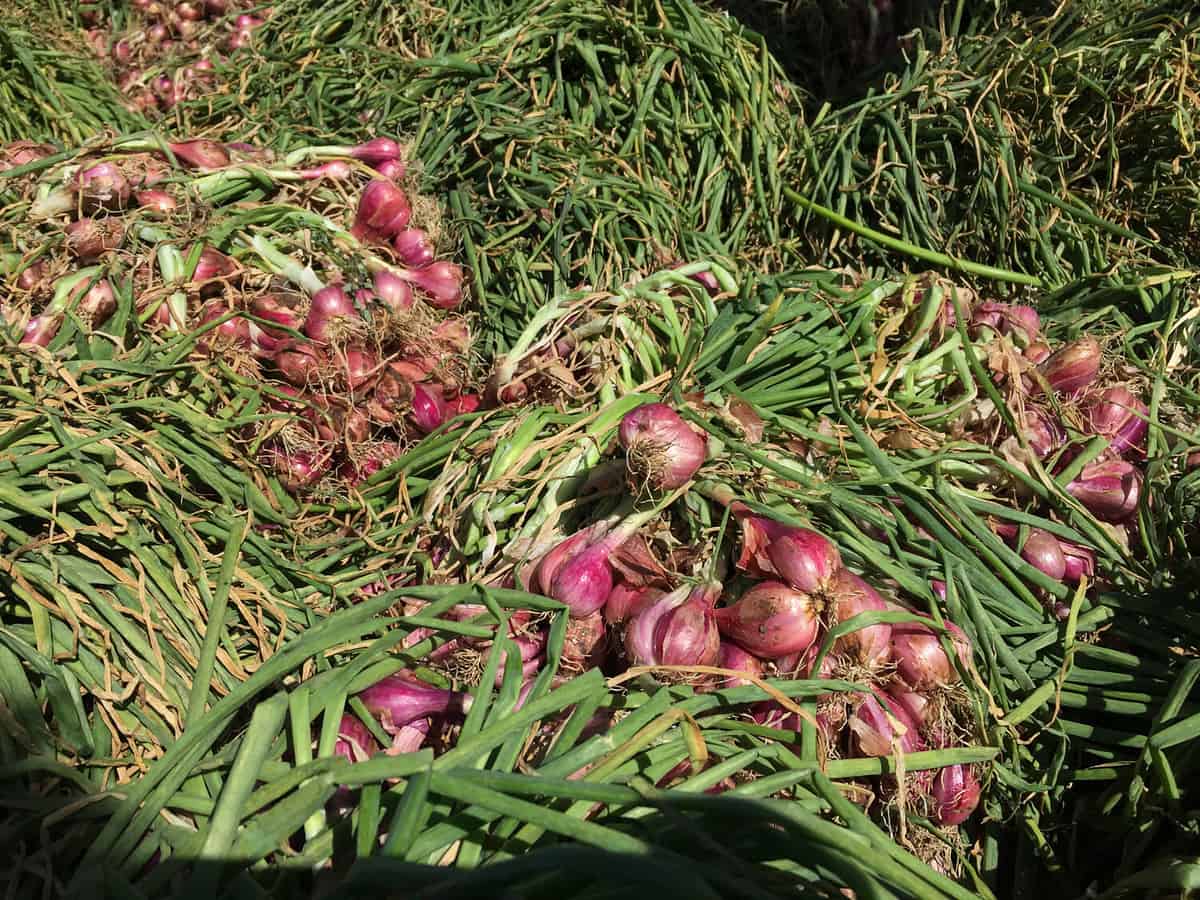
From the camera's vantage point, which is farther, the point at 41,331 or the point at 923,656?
the point at 41,331

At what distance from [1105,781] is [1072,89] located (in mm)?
1690

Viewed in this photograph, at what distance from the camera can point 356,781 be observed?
794 mm

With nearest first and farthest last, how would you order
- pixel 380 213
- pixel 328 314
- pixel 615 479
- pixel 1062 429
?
pixel 615 479 → pixel 1062 429 → pixel 328 314 → pixel 380 213

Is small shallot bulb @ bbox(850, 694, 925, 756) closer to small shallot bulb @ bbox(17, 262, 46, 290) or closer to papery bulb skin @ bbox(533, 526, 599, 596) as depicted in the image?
papery bulb skin @ bbox(533, 526, 599, 596)

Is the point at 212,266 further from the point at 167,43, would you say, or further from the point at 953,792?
the point at 167,43

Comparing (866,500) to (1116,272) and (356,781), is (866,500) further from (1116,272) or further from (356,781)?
(1116,272)

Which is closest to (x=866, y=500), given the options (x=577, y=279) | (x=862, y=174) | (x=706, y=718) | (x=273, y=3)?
(x=706, y=718)

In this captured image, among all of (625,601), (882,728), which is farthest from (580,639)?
(882,728)

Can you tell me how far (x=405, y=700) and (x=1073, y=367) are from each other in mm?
1243

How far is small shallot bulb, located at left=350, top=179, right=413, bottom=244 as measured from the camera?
73.0 inches

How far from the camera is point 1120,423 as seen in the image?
55.1 inches

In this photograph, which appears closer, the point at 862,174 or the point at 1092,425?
the point at 1092,425

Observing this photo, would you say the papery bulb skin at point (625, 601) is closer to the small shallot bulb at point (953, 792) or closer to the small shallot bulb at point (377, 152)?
the small shallot bulb at point (953, 792)

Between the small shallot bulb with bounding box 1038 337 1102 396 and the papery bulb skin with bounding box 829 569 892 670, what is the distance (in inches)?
26.3
